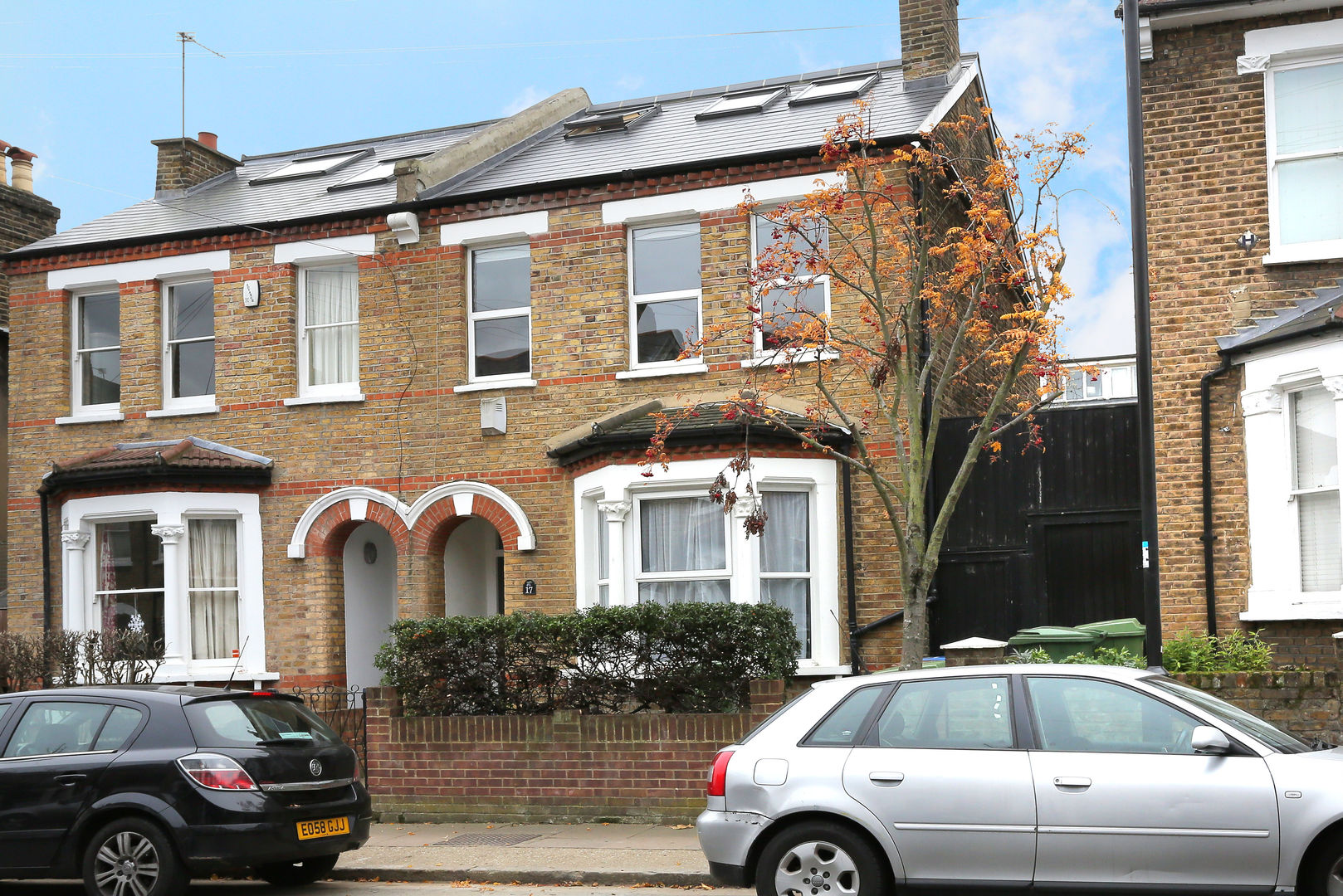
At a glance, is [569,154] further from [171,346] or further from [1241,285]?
[1241,285]

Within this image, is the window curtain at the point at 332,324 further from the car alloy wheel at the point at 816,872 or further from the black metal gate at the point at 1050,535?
the car alloy wheel at the point at 816,872

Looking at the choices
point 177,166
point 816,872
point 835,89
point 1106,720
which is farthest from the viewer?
point 177,166

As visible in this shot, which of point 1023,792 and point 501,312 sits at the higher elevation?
point 501,312

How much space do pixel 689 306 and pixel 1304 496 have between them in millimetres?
6759

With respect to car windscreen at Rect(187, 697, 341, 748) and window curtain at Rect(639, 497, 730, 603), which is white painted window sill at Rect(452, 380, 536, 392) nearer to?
window curtain at Rect(639, 497, 730, 603)

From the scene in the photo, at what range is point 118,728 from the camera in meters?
8.81

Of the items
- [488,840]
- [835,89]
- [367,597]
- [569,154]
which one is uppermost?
[835,89]

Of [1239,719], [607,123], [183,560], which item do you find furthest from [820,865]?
[607,123]

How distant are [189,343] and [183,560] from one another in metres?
3.00

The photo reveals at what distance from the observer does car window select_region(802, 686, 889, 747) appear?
23.9ft

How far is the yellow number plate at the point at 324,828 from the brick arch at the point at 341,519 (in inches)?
300

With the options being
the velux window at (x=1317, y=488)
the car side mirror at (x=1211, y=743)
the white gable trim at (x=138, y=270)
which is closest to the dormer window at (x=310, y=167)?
the white gable trim at (x=138, y=270)

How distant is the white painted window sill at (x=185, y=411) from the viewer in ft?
57.7

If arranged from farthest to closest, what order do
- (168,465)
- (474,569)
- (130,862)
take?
1. (474,569)
2. (168,465)
3. (130,862)
